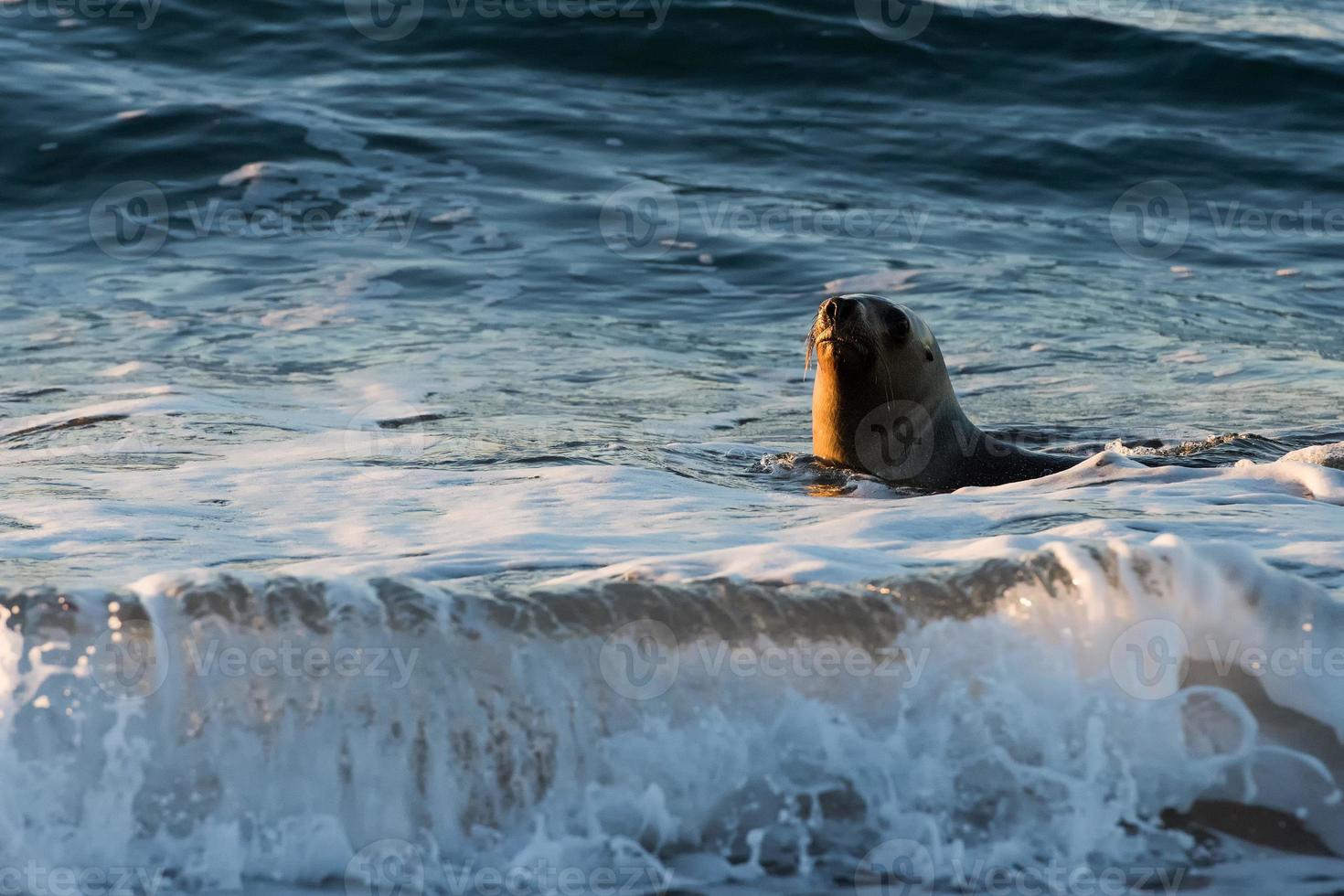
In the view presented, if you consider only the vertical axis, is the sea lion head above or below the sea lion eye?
below

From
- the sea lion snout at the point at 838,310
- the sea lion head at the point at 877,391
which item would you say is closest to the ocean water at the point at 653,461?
the sea lion head at the point at 877,391

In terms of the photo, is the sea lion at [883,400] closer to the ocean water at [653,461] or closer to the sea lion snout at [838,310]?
the sea lion snout at [838,310]

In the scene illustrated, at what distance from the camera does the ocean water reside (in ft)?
9.07

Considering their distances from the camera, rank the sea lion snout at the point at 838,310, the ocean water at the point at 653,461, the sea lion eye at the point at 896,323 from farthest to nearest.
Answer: the sea lion eye at the point at 896,323
the sea lion snout at the point at 838,310
the ocean water at the point at 653,461

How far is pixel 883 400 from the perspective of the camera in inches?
225

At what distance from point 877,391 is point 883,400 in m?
0.04

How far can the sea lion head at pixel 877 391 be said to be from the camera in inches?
222

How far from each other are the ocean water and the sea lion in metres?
0.24

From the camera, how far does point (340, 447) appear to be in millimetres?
5516

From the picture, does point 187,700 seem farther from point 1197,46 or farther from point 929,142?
point 1197,46

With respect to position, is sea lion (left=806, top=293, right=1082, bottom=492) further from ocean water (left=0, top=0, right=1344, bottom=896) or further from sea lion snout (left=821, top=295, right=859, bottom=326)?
ocean water (left=0, top=0, right=1344, bottom=896)

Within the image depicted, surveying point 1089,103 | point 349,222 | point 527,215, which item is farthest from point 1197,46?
point 349,222

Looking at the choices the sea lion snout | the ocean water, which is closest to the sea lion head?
the sea lion snout

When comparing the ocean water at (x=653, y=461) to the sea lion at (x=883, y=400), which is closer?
the ocean water at (x=653, y=461)
